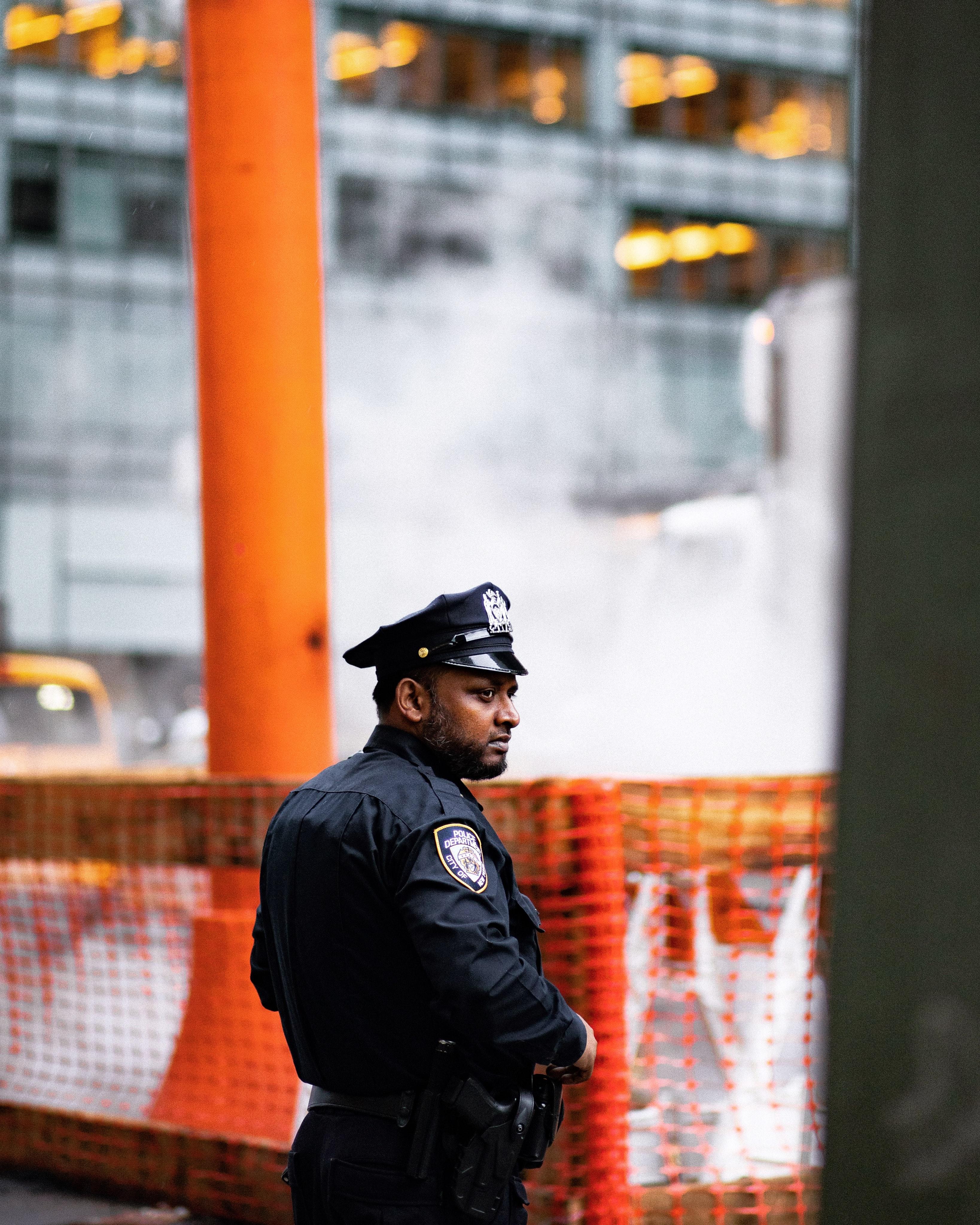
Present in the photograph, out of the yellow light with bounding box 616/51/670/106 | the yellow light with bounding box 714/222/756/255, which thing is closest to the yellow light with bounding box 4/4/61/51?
the yellow light with bounding box 616/51/670/106

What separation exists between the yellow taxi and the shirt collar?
406 inches

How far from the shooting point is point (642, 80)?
31312 millimetres

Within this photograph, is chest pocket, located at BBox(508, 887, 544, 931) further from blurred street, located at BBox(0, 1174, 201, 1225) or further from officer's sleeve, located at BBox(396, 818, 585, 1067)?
blurred street, located at BBox(0, 1174, 201, 1225)

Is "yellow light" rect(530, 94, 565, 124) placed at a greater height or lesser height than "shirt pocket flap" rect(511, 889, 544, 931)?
greater

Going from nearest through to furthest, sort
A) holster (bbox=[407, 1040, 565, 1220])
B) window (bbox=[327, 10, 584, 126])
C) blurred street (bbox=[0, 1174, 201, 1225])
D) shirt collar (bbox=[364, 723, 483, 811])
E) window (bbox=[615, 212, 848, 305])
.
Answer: holster (bbox=[407, 1040, 565, 1220]) < shirt collar (bbox=[364, 723, 483, 811]) < blurred street (bbox=[0, 1174, 201, 1225]) < window (bbox=[327, 10, 584, 126]) < window (bbox=[615, 212, 848, 305])

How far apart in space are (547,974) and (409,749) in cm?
124

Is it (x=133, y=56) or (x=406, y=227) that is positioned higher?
Answer: (x=133, y=56)

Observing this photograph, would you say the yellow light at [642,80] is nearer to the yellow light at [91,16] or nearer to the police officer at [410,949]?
the yellow light at [91,16]

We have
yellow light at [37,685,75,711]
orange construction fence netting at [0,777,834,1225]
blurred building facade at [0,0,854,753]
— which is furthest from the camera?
blurred building facade at [0,0,854,753]

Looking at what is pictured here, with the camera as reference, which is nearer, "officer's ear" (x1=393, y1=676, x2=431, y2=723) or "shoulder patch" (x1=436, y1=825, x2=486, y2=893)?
"shoulder patch" (x1=436, y1=825, x2=486, y2=893)

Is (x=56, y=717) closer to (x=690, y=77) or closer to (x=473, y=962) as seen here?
(x=473, y=962)

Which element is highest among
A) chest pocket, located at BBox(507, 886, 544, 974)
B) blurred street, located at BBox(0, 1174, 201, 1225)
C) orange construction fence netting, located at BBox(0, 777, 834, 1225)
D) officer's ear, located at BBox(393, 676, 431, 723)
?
officer's ear, located at BBox(393, 676, 431, 723)

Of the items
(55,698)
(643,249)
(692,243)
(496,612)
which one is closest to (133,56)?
(643,249)

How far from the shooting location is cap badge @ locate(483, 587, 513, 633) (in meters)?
2.34
